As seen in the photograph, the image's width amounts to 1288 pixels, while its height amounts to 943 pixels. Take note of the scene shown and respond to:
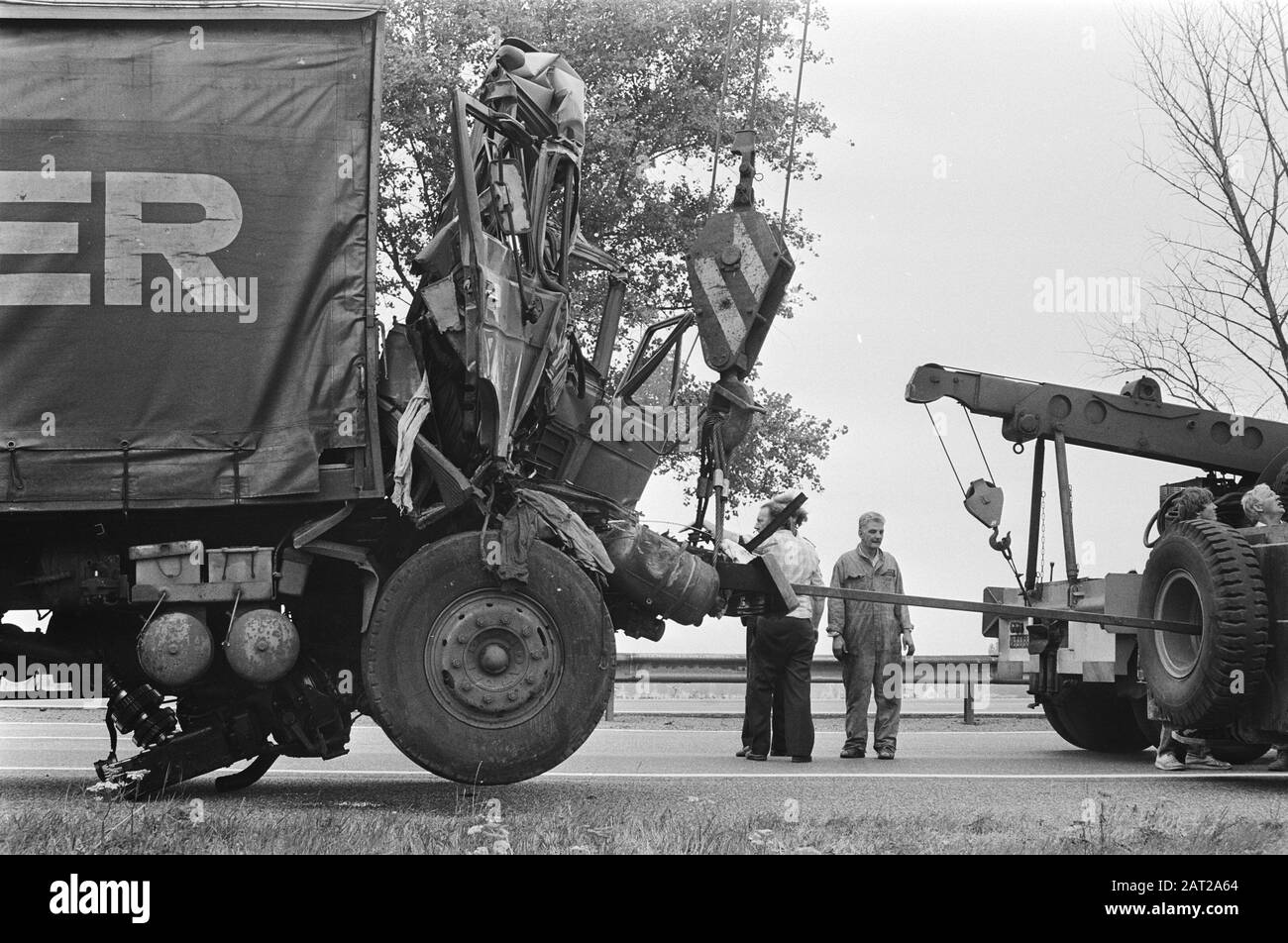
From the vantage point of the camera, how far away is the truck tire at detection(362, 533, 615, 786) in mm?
7621

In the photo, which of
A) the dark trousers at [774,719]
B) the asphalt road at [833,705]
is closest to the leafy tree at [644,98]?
the asphalt road at [833,705]

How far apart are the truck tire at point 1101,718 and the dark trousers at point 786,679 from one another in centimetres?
215

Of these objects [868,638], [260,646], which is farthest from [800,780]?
[260,646]

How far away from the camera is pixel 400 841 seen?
6188 millimetres

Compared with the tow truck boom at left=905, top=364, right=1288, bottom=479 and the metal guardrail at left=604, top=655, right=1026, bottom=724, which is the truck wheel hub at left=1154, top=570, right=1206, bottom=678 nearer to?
the tow truck boom at left=905, top=364, right=1288, bottom=479

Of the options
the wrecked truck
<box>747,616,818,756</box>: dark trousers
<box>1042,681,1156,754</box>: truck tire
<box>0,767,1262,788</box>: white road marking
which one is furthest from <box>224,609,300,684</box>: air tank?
<box>1042,681,1156,754</box>: truck tire

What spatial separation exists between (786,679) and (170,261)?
5748 millimetres

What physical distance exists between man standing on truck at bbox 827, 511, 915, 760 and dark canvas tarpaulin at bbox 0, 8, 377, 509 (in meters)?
5.47

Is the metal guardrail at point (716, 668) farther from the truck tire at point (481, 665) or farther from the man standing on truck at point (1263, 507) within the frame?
the truck tire at point (481, 665)

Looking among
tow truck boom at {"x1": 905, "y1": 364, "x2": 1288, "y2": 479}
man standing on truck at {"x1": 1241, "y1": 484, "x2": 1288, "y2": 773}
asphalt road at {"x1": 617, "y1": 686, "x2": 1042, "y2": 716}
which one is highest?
tow truck boom at {"x1": 905, "y1": 364, "x2": 1288, "y2": 479}
